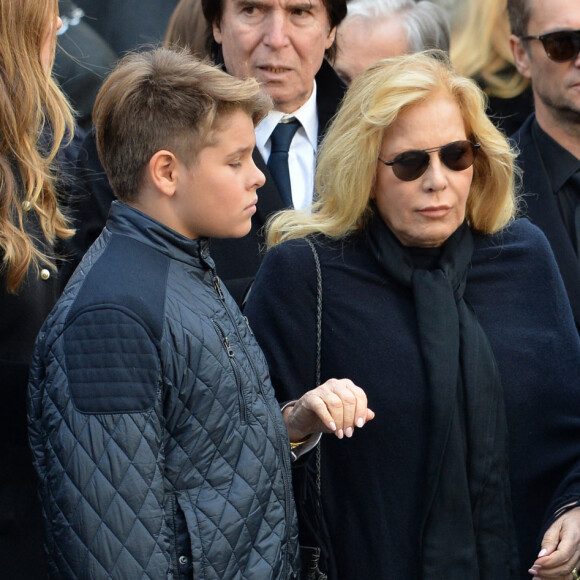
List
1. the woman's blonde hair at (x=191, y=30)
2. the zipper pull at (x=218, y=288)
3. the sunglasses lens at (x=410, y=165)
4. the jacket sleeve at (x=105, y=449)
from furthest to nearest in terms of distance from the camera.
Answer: the woman's blonde hair at (x=191, y=30)
the sunglasses lens at (x=410, y=165)
the zipper pull at (x=218, y=288)
the jacket sleeve at (x=105, y=449)

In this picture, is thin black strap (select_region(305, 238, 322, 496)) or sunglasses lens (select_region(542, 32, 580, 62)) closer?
thin black strap (select_region(305, 238, 322, 496))

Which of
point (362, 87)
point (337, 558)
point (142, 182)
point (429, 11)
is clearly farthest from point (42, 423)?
point (429, 11)

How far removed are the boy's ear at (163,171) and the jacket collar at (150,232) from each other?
0.25 ft

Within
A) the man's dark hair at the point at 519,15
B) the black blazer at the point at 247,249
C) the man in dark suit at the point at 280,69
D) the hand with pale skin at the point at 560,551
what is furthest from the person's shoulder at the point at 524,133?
the hand with pale skin at the point at 560,551

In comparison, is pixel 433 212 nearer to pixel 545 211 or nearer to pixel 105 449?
pixel 545 211

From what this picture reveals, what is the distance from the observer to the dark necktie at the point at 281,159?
11.6 feet

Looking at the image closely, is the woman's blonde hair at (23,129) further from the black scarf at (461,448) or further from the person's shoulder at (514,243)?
the person's shoulder at (514,243)

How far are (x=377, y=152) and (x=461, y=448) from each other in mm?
815

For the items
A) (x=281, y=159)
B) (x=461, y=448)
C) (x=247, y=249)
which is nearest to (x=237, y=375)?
(x=461, y=448)

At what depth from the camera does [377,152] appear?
289 centimetres

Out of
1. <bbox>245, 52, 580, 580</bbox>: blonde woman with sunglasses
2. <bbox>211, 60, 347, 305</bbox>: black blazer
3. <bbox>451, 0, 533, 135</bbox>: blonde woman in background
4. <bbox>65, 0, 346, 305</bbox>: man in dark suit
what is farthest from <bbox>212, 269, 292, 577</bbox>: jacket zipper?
<bbox>451, 0, 533, 135</bbox>: blonde woman in background

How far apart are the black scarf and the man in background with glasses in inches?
34.0

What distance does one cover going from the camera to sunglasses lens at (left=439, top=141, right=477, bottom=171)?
9.30 ft

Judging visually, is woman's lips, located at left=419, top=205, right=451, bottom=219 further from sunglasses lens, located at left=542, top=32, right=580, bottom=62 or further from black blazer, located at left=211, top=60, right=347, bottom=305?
sunglasses lens, located at left=542, top=32, right=580, bottom=62
